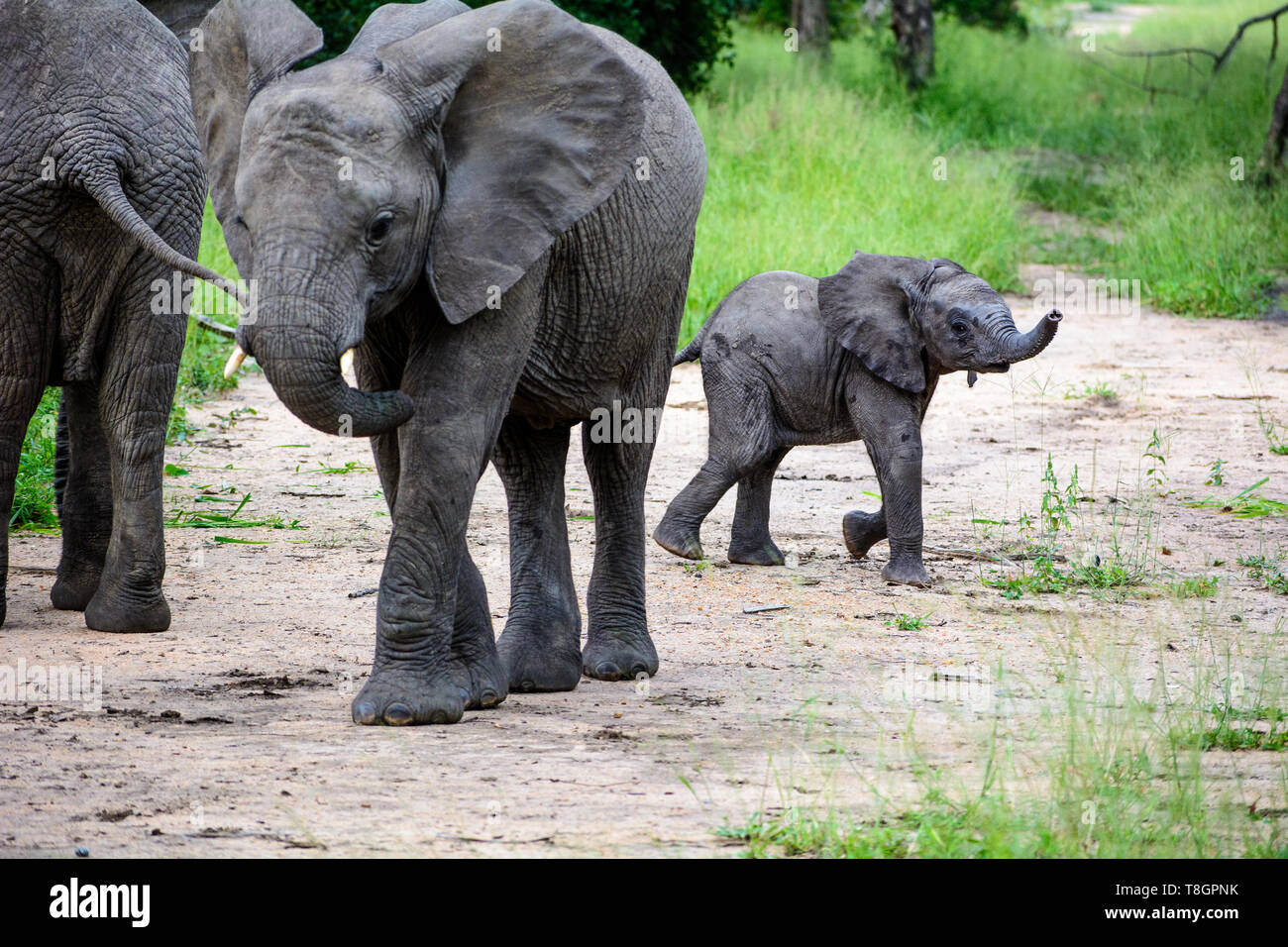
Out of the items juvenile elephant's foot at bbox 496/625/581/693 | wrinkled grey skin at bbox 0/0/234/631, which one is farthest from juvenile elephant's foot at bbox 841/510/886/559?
wrinkled grey skin at bbox 0/0/234/631

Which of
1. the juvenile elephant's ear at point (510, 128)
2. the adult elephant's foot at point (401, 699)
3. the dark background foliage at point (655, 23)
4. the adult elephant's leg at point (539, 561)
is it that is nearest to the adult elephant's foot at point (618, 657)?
the adult elephant's leg at point (539, 561)

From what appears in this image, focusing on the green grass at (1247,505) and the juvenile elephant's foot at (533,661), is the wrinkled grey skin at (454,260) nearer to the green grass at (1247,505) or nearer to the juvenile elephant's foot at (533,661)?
the juvenile elephant's foot at (533,661)

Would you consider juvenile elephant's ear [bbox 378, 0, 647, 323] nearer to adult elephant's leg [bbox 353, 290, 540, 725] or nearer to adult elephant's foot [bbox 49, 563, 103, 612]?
adult elephant's leg [bbox 353, 290, 540, 725]

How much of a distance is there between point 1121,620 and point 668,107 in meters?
2.54

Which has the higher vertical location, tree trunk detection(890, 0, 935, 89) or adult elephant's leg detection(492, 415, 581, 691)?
tree trunk detection(890, 0, 935, 89)

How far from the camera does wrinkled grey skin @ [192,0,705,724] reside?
4070mm

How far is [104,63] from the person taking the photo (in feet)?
18.3

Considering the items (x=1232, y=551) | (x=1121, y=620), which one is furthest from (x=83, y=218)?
(x=1232, y=551)

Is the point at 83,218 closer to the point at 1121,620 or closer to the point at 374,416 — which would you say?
the point at 374,416

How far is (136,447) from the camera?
5.70 m

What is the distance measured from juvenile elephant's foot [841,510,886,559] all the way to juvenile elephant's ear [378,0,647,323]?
3.02 meters

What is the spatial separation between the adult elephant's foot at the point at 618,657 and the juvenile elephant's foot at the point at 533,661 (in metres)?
0.17

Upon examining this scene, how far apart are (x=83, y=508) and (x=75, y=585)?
0.91ft

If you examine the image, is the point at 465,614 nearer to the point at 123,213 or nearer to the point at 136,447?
the point at 136,447
